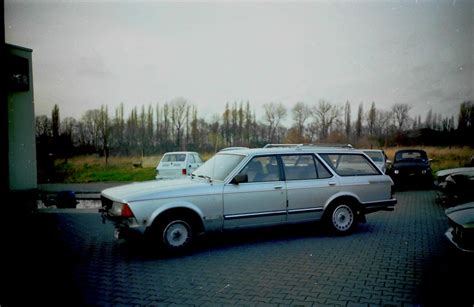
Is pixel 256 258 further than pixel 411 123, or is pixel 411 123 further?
pixel 411 123

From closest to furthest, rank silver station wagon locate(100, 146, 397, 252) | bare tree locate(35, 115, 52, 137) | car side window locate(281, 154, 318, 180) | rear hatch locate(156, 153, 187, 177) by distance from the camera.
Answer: silver station wagon locate(100, 146, 397, 252) → car side window locate(281, 154, 318, 180) → rear hatch locate(156, 153, 187, 177) → bare tree locate(35, 115, 52, 137)

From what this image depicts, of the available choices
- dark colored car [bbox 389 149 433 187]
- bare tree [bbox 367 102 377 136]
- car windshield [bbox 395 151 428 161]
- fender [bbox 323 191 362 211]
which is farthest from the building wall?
bare tree [bbox 367 102 377 136]

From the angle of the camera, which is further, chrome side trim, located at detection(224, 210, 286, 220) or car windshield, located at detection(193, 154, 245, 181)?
car windshield, located at detection(193, 154, 245, 181)

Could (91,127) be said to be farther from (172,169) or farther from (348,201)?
(348,201)

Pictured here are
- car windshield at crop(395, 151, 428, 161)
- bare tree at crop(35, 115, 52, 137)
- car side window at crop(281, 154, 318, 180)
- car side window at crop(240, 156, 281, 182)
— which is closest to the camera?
car side window at crop(240, 156, 281, 182)

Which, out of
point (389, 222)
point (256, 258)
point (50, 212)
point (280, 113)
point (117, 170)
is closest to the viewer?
point (256, 258)

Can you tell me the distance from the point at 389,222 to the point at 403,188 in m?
7.97

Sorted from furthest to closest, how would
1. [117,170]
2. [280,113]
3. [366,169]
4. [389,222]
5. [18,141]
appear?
[280,113] → [117,170] → [18,141] → [389,222] → [366,169]

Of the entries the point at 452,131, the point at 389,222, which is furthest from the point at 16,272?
the point at 452,131

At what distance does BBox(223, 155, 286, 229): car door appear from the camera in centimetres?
605

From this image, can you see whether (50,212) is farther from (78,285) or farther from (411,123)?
(411,123)

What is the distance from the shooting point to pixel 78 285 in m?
4.49

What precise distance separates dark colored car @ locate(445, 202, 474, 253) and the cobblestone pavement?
4.8 inches

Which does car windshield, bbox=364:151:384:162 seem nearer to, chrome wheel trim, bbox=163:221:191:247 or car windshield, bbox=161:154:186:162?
car windshield, bbox=161:154:186:162
